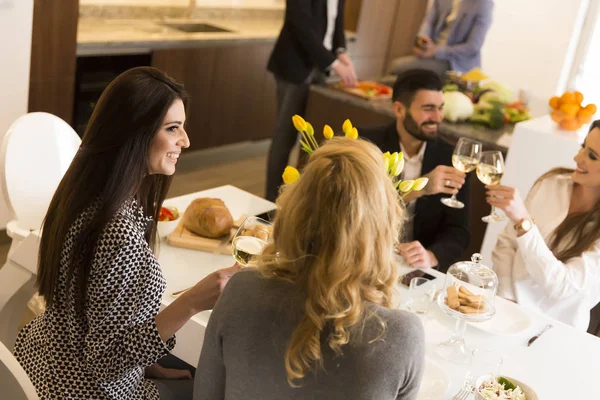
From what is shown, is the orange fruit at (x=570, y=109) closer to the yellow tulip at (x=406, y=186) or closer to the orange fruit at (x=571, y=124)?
the orange fruit at (x=571, y=124)

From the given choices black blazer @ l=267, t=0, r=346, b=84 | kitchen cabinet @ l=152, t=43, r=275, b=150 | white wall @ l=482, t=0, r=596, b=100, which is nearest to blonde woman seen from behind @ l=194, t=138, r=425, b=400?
black blazer @ l=267, t=0, r=346, b=84

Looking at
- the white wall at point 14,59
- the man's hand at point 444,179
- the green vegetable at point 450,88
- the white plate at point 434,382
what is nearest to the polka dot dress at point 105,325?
the white plate at point 434,382

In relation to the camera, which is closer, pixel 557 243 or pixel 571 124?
pixel 557 243

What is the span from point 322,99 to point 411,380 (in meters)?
2.92

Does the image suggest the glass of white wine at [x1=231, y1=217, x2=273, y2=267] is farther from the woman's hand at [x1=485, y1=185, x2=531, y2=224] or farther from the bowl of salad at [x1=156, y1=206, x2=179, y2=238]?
the woman's hand at [x1=485, y1=185, x2=531, y2=224]

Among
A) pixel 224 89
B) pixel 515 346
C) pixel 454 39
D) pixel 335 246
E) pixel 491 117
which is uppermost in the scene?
pixel 335 246

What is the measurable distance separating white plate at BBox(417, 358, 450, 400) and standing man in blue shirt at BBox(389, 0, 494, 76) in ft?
11.2

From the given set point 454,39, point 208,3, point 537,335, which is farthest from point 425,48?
point 537,335

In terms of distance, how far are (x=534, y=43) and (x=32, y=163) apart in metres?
5.06

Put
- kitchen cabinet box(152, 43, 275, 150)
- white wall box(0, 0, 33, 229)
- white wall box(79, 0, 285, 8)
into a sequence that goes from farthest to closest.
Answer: white wall box(79, 0, 285, 8) < kitchen cabinet box(152, 43, 275, 150) < white wall box(0, 0, 33, 229)

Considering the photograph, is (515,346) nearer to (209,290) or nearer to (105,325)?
(209,290)

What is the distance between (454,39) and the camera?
4.86m

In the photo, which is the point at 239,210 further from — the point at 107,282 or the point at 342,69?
the point at 342,69

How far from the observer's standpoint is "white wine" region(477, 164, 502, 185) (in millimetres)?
2311
